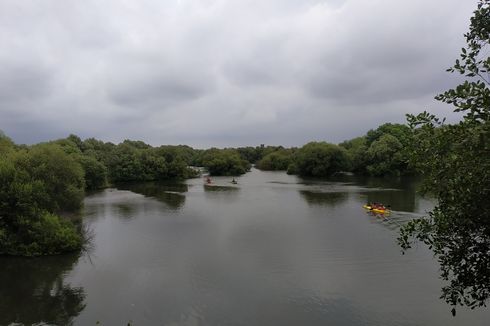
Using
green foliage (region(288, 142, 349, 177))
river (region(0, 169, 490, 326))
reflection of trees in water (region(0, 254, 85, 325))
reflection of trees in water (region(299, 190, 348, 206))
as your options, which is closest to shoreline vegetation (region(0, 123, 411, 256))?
green foliage (region(288, 142, 349, 177))

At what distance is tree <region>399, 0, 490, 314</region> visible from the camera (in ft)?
20.5

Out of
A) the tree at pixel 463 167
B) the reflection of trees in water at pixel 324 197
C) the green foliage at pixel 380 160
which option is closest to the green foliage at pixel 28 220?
the tree at pixel 463 167

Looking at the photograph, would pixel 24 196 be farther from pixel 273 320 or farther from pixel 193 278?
pixel 273 320

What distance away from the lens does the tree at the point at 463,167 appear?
6238 mm

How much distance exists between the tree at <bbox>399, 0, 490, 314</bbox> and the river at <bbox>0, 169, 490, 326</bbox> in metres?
12.0

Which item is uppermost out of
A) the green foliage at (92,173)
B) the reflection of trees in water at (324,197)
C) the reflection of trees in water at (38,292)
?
the green foliage at (92,173)

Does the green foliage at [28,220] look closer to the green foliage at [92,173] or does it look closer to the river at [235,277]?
the river at [235,277]

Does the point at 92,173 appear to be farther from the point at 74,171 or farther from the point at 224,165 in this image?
the point at 224,165

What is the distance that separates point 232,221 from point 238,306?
21.3m

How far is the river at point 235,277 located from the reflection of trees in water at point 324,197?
8911 millimetres

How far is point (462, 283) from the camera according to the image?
801 cm

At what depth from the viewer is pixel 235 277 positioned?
2442cm

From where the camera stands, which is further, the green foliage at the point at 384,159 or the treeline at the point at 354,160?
the treeline at the point at 354,160

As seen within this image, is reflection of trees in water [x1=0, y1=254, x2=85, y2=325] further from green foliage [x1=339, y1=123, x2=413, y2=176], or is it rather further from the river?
green foliage [x1=339, y1=123, x2=413, y2=176]
